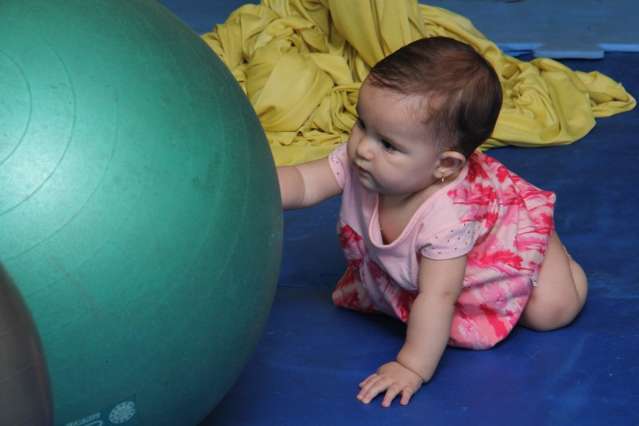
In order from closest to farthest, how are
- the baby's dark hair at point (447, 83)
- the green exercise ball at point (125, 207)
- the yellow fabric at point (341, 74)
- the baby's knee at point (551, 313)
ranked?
the green exercise ball at point (125, 207) < the baby's dark hair at point (447, 83) < the baby's knee at point (551, 313) < the yellow fabric at point (341, 74)

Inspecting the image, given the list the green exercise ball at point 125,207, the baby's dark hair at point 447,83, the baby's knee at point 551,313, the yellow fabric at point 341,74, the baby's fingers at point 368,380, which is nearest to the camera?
the green exercise ball at point 125,207

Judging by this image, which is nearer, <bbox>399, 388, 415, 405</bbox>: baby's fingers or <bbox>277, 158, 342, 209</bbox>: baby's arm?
<bbox>399, 388, 415, 405</bbox>: baby's fingers

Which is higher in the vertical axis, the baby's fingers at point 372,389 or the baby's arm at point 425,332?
the baby's arm at point 425,332

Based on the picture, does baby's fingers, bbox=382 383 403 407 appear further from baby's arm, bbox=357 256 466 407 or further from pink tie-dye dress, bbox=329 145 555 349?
pink tie-dye dress, bbox=329 145 555 349

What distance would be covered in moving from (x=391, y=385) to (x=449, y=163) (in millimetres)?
350

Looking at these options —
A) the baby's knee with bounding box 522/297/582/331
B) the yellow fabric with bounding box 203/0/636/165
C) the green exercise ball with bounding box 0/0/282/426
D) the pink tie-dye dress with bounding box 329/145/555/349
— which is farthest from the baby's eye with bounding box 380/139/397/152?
the yellow fabric with bounding box 203/0/636/165

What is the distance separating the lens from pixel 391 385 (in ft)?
4.98

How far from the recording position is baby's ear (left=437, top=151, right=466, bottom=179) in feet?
4.85

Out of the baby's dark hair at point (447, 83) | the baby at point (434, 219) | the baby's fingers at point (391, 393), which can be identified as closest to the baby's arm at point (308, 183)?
the baby at point (434, 219)

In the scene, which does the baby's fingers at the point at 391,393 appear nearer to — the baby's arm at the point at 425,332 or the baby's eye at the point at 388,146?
the baby's arm at the point at 425,332

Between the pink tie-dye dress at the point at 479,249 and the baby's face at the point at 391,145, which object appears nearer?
the baby's face at the point at 391,145

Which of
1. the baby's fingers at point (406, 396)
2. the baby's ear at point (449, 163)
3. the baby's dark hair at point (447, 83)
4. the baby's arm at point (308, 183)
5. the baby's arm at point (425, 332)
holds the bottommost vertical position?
the baby's fingers at point (406, 396)

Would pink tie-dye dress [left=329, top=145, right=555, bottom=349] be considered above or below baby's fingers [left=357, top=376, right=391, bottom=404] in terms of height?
above

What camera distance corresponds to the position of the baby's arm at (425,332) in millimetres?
1513
